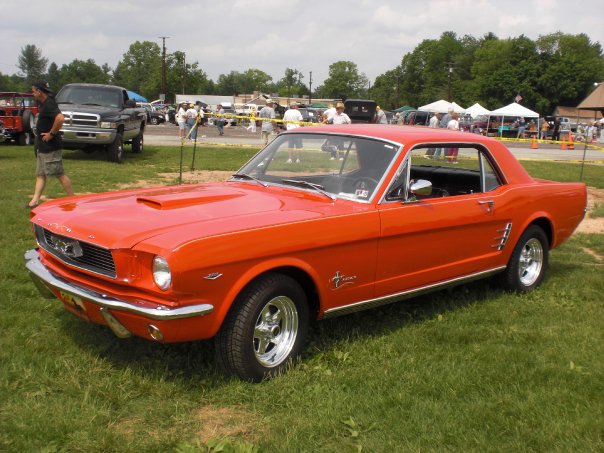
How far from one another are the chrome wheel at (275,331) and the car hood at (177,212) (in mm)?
533

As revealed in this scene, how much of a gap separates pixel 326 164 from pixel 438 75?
10894 cm

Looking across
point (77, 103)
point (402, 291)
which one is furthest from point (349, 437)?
point (77, 103)

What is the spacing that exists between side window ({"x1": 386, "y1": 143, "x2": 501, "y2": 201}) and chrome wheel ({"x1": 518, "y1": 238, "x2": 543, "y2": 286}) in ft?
2.64

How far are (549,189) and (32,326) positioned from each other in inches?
183

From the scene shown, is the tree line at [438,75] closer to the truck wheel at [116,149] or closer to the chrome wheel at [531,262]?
the truck wheel at [116,149]

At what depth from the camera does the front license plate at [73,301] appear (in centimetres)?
358

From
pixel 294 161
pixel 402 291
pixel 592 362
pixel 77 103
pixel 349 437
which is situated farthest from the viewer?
pixel 77 103

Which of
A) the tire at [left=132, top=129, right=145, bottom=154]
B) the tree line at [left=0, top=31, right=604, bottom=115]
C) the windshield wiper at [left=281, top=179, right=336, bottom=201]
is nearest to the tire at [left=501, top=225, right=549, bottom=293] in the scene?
the windshield wiper at [left=281, top=179, right=336, bottom=201]

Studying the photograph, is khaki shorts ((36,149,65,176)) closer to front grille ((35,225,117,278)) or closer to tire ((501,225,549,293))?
front grille ((35,225,117,278))

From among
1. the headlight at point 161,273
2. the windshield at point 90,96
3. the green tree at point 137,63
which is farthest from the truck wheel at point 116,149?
the green tree at point 137,63

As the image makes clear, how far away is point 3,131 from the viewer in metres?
17.9

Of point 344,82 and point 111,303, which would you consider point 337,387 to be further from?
point 344,82

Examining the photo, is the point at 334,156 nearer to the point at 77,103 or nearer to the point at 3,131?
the point at 77,103

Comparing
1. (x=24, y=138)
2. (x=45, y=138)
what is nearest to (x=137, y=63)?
(x=24, y=138)
